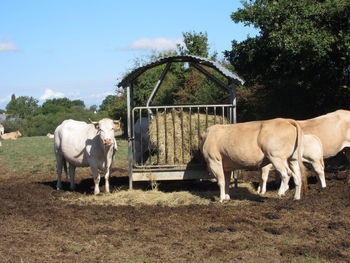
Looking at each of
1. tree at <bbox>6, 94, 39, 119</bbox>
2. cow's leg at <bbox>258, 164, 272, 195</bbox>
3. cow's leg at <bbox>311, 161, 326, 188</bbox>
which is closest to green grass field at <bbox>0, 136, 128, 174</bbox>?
cow's leg at <bbox>258, 164, 272, 195</bbox>

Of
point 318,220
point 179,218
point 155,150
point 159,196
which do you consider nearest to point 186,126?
point 155,150

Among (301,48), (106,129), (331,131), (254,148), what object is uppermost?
(301,48)

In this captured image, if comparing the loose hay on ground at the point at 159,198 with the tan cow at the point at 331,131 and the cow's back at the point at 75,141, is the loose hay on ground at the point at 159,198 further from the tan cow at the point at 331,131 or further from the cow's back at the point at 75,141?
the tan cow at the point at 331,131

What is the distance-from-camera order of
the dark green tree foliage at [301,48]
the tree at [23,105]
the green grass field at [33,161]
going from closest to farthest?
the dark green tree foliage at [301,48] → the green grass field at [33,161] → the tree at [23,105]

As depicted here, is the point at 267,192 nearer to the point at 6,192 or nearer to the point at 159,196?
the point at 159,196

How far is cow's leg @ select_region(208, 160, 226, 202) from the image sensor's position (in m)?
10.9

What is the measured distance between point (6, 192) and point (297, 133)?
7.27 meters

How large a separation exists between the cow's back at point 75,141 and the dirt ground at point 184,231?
1.60 metres

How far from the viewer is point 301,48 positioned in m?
14.3

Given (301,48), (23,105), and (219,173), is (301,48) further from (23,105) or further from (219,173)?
(23,105)

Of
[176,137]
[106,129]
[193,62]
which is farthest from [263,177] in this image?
[106,129]

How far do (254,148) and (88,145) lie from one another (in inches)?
172

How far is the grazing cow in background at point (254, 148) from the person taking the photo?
10227 millimetres

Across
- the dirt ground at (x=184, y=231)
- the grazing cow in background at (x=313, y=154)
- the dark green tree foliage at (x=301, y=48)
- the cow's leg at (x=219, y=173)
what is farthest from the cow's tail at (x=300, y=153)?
the dark green tree foliage at (x=301, y=48)
